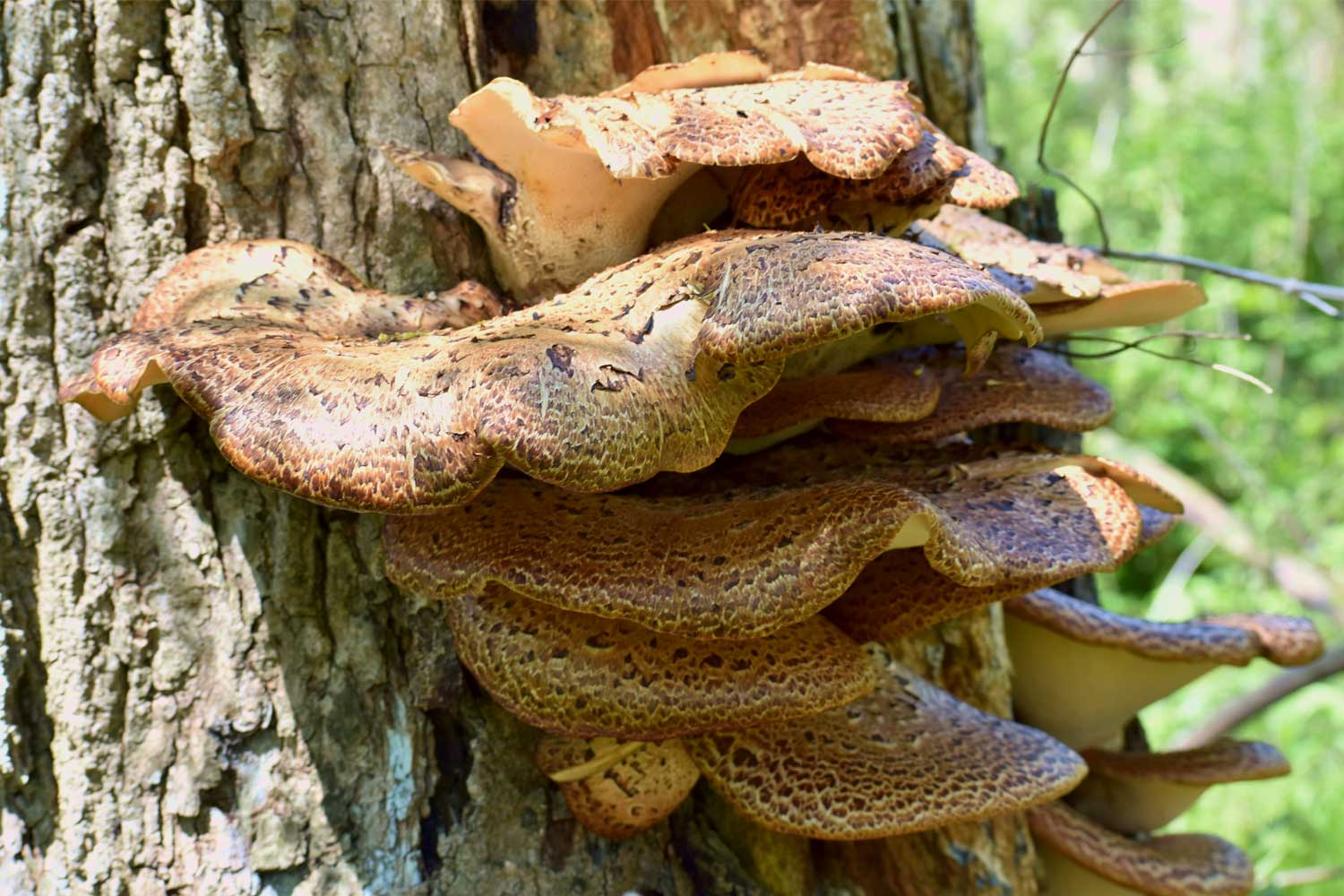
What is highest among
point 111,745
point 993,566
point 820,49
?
point 820,49

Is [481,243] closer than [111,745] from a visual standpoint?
No

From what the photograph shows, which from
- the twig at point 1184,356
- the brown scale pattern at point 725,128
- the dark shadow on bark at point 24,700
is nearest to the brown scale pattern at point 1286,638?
the twig at point 1184,356

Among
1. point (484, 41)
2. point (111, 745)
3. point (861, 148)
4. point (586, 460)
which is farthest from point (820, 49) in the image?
point (111, 745)

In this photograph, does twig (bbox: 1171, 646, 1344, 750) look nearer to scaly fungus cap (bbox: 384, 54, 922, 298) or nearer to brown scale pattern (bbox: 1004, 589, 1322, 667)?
brown scale pattern (bbox: 1004, 589, 1322, 667)

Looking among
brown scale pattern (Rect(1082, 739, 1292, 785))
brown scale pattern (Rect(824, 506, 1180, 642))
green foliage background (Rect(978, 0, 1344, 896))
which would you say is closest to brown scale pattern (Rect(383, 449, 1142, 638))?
brown scale pattern (Rect(824, 506, 1180, 642))

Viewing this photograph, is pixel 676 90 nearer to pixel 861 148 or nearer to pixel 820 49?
pixel 861 148

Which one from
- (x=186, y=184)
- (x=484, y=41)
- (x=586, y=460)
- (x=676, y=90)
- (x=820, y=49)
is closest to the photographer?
(x=586, y=460)

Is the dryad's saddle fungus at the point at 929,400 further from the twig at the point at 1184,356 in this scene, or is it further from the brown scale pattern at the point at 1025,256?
the brown scale pattern at the point at 1025,256
